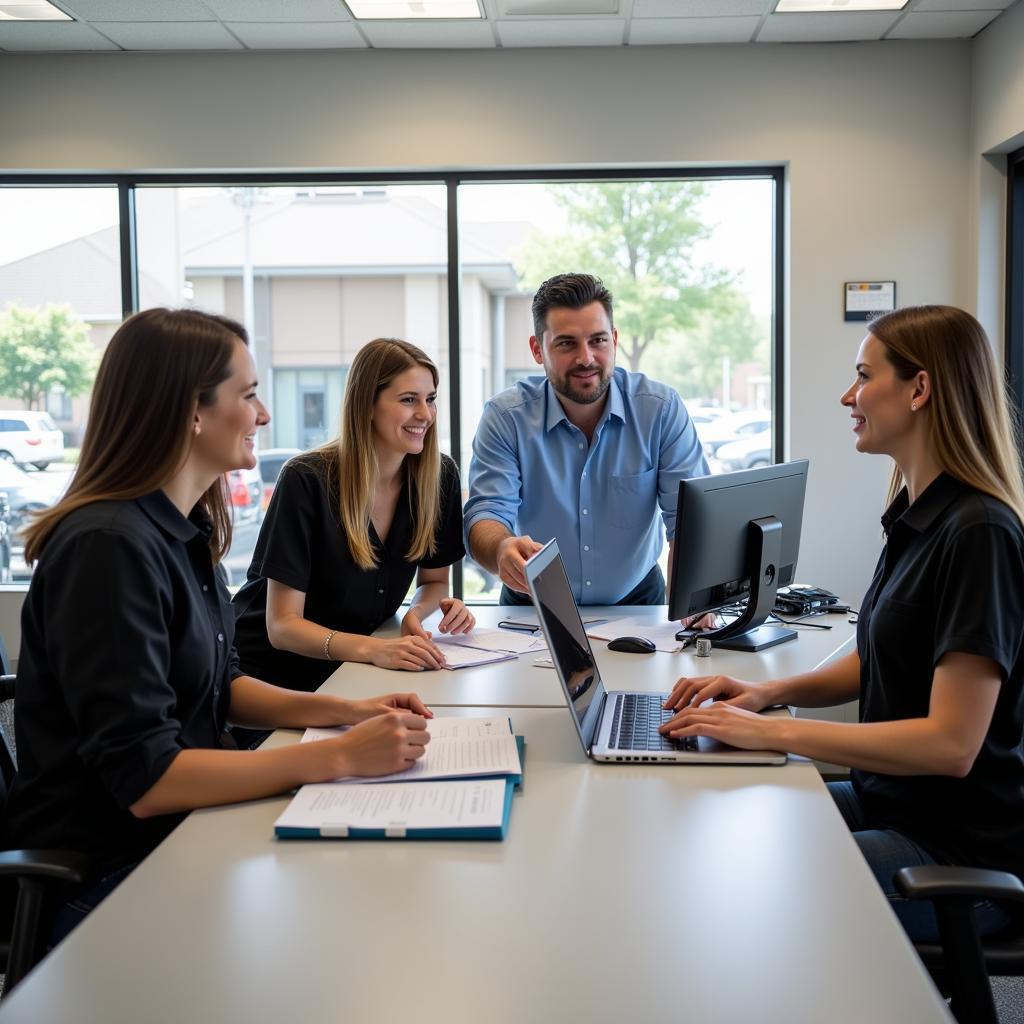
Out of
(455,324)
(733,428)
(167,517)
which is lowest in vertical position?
Result: (167,517)

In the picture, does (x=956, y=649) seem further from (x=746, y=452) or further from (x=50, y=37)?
(x=50, y=37)

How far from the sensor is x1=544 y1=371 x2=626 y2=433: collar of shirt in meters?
2.70

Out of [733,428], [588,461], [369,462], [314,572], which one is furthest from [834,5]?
[314,572]

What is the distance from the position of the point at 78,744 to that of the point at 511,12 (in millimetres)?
3118

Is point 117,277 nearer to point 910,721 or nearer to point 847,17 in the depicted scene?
point 847,17

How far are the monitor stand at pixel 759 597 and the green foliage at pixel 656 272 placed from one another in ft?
6.82

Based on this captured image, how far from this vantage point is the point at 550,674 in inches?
76.3

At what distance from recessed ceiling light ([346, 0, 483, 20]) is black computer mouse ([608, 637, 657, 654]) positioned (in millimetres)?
2484

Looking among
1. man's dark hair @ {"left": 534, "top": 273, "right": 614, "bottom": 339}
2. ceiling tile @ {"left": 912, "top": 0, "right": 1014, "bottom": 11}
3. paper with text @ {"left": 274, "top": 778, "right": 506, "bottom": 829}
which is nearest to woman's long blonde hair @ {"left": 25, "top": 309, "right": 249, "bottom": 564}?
paper with text @ {"left": 274, "top": 778, "right": 506, "bottom": 829}

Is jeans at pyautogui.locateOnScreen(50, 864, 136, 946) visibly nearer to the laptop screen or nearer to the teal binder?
the teal binder

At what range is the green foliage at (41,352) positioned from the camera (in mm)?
4320

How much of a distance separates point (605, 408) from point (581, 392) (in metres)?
0.11

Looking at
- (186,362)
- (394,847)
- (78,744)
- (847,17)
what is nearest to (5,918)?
(78,744)

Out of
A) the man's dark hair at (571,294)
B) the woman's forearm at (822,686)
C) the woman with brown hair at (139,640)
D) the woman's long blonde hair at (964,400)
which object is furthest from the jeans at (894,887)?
the man's dark hair at (571,294)
